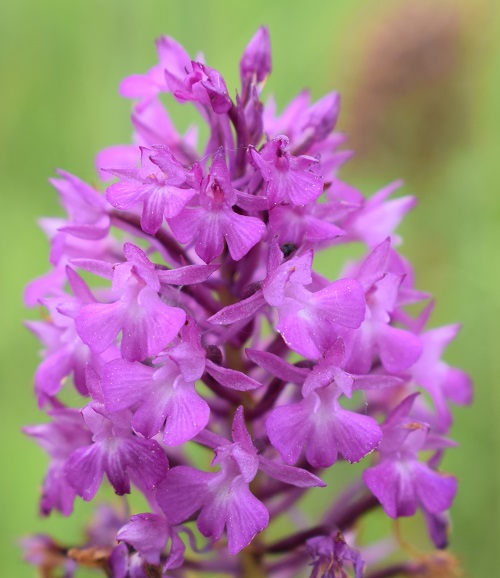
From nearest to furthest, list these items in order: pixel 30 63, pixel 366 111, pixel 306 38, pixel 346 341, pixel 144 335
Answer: pixel 144 335
pixel 346 341
pixel 366 111
pixel 30 63
pixel 306 38

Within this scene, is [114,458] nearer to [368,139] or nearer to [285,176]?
[285,176]

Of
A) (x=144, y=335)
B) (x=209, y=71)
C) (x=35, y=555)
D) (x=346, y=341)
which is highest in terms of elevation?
(x=209, y=71)

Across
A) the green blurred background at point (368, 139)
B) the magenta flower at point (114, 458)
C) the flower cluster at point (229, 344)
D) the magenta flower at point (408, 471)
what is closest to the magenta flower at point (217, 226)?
the flower cluster at point (229, 344)

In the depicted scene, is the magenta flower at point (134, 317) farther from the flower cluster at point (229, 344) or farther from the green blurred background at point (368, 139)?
the green blurred background at point (368, 139)

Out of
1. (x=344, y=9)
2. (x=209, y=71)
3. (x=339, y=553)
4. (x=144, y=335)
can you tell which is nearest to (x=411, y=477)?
(x=339, y=553)

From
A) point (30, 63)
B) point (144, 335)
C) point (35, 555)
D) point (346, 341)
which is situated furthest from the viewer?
point (30, 63)

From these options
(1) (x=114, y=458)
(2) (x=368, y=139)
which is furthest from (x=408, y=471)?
(2) (x=368, y=139)

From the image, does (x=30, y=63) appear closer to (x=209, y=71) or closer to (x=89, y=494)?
(x=209, y=71)

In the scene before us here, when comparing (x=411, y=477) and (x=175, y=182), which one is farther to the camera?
(x=411, y=477)

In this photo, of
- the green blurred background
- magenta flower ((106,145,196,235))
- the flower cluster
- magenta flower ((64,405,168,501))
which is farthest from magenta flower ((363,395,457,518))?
the green blurred background
